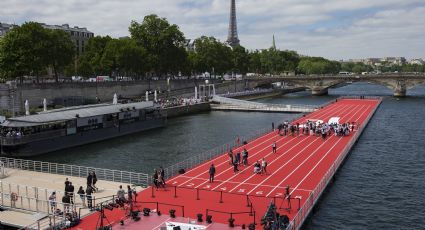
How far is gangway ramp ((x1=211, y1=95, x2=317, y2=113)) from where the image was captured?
10012 cm

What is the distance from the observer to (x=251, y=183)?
36.0 meters

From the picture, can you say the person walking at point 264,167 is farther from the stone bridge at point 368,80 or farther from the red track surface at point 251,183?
the stone bridge at point 368,80

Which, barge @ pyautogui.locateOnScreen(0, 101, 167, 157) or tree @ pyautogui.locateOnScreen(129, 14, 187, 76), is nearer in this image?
barge @ pyautogui.locateOnScreen(0, 101, 167, 157)

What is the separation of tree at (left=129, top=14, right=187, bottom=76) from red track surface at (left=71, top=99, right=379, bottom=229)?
7767cm

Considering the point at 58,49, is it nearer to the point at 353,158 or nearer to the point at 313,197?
the point at 353,158

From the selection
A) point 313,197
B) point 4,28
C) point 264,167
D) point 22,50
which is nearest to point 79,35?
point 4,28

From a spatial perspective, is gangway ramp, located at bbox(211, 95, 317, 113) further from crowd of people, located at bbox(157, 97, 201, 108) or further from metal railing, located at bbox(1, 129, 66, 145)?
metal railing, located at bbox(1, 129, 66, 145)

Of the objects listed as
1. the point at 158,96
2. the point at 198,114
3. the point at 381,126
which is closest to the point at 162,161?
the point at 381,126

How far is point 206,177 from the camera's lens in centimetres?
3803

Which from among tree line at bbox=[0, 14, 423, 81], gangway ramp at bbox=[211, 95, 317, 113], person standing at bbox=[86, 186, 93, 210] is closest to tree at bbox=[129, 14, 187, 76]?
tree line at bbox=[0, 14, 423, 81]

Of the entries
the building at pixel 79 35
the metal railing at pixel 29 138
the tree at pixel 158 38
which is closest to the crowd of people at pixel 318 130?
the metal railing at pixel 29 138

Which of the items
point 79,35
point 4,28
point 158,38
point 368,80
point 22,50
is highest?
point 4,28

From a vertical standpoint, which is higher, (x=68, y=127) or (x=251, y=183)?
(x=68, y=127)

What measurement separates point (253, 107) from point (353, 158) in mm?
56000
